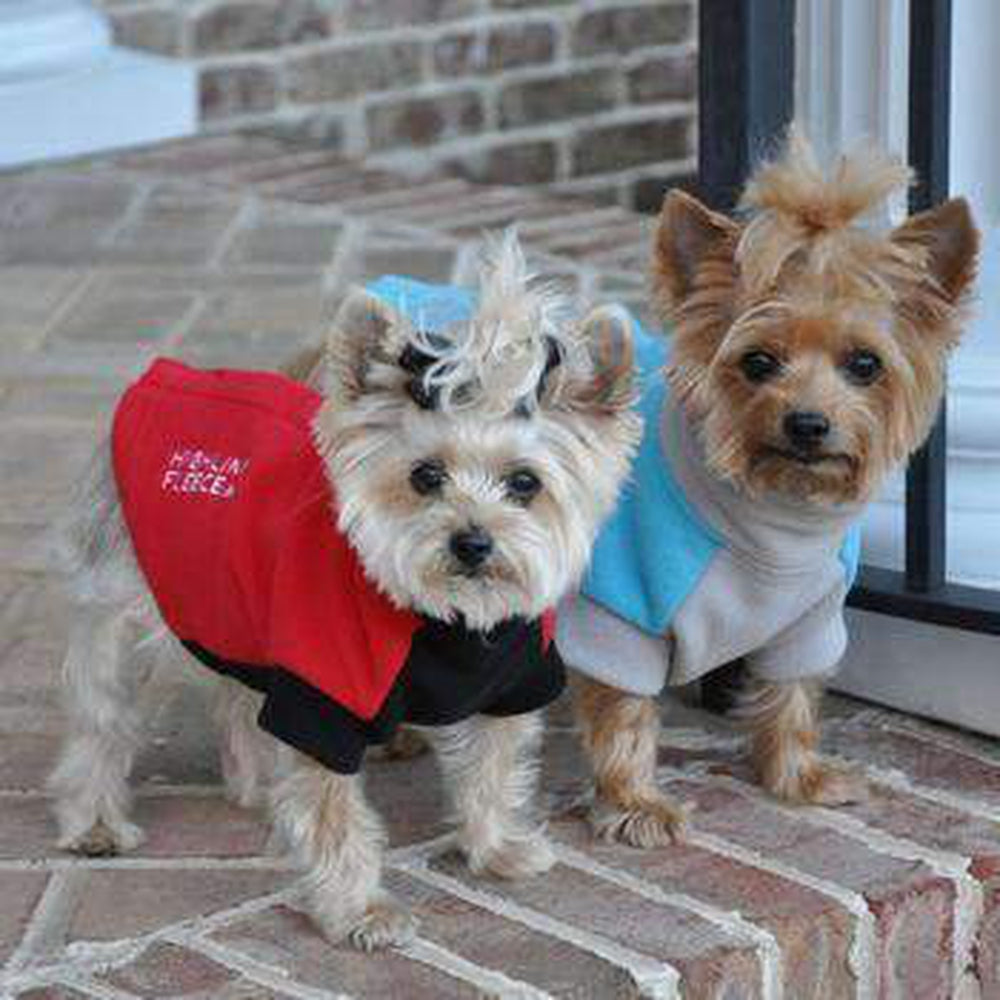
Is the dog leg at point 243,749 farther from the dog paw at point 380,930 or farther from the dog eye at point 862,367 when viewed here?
the dog eye at point 862,367

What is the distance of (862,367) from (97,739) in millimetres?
1079

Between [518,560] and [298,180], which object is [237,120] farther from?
[518,560]

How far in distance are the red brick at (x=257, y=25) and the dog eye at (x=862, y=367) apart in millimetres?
4958

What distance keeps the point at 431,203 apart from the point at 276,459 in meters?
3.79

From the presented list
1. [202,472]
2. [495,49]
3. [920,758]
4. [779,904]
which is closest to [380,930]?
[779,904]

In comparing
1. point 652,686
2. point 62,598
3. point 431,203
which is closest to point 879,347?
point 652,686

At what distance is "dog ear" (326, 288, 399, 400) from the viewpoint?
9.32 feet

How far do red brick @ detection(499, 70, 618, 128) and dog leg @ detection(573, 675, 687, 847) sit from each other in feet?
17.5

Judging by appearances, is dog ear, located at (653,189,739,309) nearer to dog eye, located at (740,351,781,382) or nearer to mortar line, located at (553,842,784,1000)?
dog eye, located at (740,351,781,382)

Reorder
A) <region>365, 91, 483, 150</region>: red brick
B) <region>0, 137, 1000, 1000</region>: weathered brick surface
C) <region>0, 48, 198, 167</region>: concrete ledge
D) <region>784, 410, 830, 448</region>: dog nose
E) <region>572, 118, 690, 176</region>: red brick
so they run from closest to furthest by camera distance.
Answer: <region>0, 137, 1000, 1000</region>: weathered brick surface, <region>784, 410, 830, 448</region>: dog nose, <region>0, 48, 198, 167</region>: concrete ledge, <region>365, 91, 483, 150</region>: red brick, <region>572, 118, 690, 176</region>: red brick

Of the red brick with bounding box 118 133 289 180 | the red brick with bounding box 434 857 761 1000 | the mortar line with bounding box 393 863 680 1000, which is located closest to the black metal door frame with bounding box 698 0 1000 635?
the red brick with bounding box 434 857 761 1000

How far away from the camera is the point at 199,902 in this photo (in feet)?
10.4

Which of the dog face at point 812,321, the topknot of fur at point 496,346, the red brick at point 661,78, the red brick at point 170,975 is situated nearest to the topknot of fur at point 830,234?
the dog face at point 812,321

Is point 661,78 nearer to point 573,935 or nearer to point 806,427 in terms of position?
point 806,427
